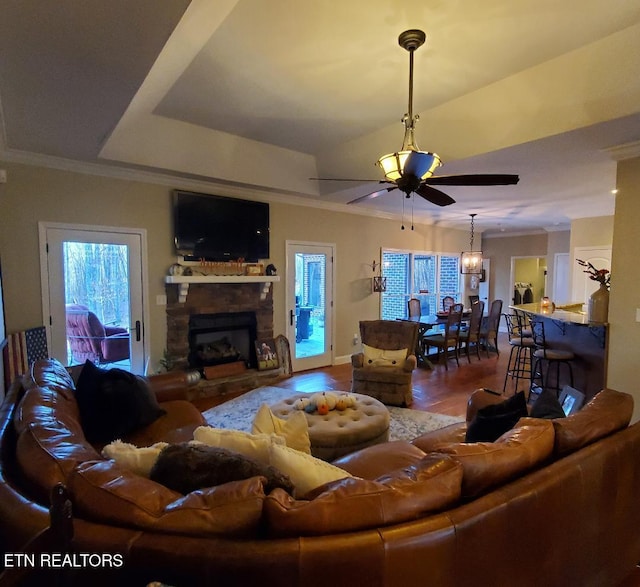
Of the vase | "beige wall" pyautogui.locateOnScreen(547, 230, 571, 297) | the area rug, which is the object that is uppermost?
"beige wall" pyautogui.locateOnScreen(547, 230, 571, 297)

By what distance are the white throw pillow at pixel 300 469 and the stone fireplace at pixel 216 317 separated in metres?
3.84

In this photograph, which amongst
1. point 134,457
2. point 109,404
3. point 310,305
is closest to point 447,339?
point 310,305

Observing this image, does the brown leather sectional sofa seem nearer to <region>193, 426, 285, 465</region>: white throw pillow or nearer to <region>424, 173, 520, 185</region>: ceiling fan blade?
<region>193, 426, 285, 465</region>: white throw pillow

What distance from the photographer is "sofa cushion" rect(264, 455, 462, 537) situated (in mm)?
1058

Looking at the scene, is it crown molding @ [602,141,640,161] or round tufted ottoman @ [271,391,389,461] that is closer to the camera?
round tufted ottoman @ [271,391,389,461]

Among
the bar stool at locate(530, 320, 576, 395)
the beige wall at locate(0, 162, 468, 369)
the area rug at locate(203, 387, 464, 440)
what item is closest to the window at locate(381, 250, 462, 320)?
the beige wall at locate(0, 162, 468, 369)

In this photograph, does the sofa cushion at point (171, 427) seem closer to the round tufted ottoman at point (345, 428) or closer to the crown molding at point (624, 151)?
the round tufted ottoman at point (345, 428)

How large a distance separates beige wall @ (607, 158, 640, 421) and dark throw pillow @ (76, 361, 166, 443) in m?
4.19

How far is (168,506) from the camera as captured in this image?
110cm

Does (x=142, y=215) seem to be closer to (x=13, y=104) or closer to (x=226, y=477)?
(x=13, y=104)

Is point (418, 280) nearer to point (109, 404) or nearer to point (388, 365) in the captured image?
point (388, 365)

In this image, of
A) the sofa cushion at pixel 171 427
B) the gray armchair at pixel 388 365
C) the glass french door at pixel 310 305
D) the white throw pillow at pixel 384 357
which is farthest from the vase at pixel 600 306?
the sofa cushion at pixel 171 427

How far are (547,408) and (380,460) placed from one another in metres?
1.00

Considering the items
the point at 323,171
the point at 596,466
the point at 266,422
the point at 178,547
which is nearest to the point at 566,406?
the point at 596,466
